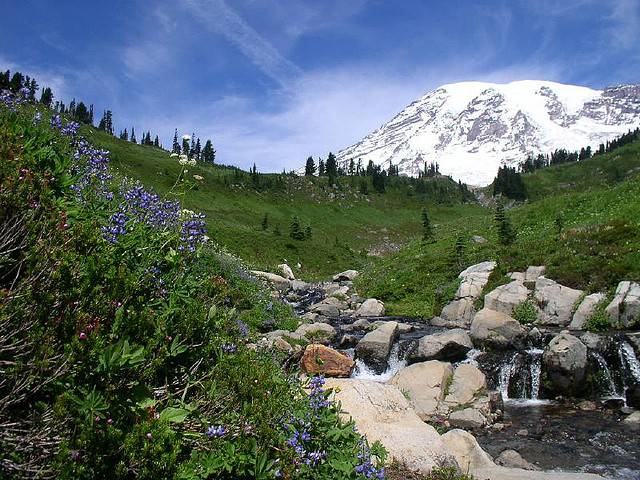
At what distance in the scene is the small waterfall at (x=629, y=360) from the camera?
1394 centimetres

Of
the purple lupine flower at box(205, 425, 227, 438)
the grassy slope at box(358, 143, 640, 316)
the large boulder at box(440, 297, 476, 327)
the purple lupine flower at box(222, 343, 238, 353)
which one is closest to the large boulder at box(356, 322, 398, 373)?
the large boulder at box(440, 297, 476, 327)

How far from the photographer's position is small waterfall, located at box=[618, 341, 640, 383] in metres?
13.9

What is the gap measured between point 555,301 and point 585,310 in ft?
5.14


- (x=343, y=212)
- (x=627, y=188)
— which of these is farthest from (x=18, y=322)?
(x=343, y=212)

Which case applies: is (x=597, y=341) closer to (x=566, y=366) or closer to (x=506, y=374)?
(x=566, y=366)

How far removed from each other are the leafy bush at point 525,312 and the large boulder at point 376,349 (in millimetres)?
6352

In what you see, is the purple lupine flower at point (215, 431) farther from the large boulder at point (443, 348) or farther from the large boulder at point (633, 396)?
the large boulder at point (633, 396)

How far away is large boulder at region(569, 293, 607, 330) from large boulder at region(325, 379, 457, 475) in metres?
13.8

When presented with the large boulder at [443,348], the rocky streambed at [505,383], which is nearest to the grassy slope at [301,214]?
the rocky streambed at [505,383]

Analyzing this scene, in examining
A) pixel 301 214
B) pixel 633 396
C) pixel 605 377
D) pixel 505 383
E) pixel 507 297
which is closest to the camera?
pixel 633 396

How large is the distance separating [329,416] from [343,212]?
120 m

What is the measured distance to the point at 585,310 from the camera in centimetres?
1872

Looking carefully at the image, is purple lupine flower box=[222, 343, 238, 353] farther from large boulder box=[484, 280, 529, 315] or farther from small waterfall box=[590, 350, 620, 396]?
large boulder box=[484, 280, 529, 315]

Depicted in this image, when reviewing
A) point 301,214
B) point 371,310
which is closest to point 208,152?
point 301,214
